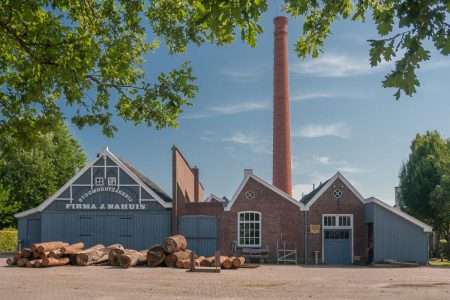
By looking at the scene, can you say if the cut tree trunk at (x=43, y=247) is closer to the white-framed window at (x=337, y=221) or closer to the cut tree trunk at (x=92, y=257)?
the cut tree trunk at (x=92, y=257)

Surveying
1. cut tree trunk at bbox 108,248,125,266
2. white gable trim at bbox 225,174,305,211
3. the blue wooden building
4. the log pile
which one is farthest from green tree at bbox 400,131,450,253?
cut tree trunk at bbox 108,248,125,266

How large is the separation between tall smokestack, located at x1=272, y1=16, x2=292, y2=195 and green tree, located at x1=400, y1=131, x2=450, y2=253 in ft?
32.1

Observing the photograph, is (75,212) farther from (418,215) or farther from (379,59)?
(379,59)

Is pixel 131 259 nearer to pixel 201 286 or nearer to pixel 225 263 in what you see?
pixel 225 263

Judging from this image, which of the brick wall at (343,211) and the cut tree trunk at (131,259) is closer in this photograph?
the cut tree trunk at (131,259)

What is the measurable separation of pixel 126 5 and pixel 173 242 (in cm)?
1557

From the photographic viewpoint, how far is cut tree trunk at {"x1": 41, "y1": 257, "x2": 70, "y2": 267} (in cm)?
2322

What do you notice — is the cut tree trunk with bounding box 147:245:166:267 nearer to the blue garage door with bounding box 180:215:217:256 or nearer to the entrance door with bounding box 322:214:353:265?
the blue garage door with bounding box 180:215:217:256

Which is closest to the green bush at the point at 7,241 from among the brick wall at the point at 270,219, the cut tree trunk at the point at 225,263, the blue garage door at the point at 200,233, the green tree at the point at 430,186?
the blue garage door at the point at 200,233

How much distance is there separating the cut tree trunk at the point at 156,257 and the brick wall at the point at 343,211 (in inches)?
360

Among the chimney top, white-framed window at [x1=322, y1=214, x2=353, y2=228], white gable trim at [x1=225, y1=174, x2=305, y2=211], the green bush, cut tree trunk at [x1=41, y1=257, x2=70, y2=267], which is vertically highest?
the chimney top

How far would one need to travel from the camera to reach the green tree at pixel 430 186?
124ft

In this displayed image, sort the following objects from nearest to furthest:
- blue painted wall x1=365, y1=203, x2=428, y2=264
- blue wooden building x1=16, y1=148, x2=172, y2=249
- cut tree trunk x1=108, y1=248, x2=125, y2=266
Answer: cut tree trunk x1=108, y1=248, x2=125, y2=266, blue painted wall x1=365, y1=203, x2=428, y2=264, blue wooden building x1=16, y1=148, x2=172, y2=249

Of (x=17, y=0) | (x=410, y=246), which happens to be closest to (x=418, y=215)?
(x=410, y=246)
